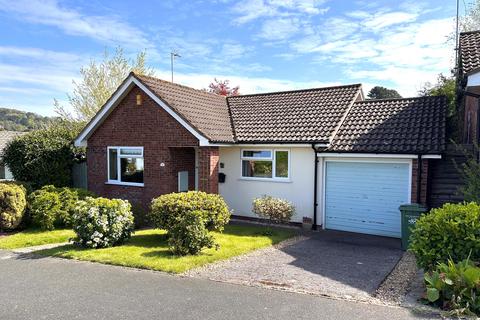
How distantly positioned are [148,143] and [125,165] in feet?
5.64

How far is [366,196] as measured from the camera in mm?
11852

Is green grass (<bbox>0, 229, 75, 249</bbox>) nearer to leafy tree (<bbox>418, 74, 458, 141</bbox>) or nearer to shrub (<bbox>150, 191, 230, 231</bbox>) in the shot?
shrub (<bbox>150, 191, 230, 231</bbox>)

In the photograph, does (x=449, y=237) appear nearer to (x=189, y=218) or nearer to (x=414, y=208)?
(x=414, y=208)

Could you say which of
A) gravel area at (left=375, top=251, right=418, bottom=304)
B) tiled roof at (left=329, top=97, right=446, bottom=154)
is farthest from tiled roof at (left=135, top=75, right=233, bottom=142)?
gravel area at (left=375, top=251, right=418, bottom=304)

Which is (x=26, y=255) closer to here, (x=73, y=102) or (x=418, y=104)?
(x=418, y=104)

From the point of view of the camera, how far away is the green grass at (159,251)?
321 inches

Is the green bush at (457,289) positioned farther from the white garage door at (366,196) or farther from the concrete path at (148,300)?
the white garage door at (366,196)

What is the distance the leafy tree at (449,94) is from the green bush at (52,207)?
42.9ft

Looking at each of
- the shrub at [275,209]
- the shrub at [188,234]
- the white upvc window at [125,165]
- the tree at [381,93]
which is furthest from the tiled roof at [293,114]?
the tree at [381,93]

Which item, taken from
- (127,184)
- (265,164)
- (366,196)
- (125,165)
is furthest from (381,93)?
(127,184)

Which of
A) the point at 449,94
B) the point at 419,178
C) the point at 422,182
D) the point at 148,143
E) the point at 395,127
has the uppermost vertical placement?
the point at 449,94

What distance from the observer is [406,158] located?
1105 cm

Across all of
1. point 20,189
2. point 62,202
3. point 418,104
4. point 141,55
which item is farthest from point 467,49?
point 141,55

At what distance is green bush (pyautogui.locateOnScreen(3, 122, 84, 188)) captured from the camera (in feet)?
50.8
